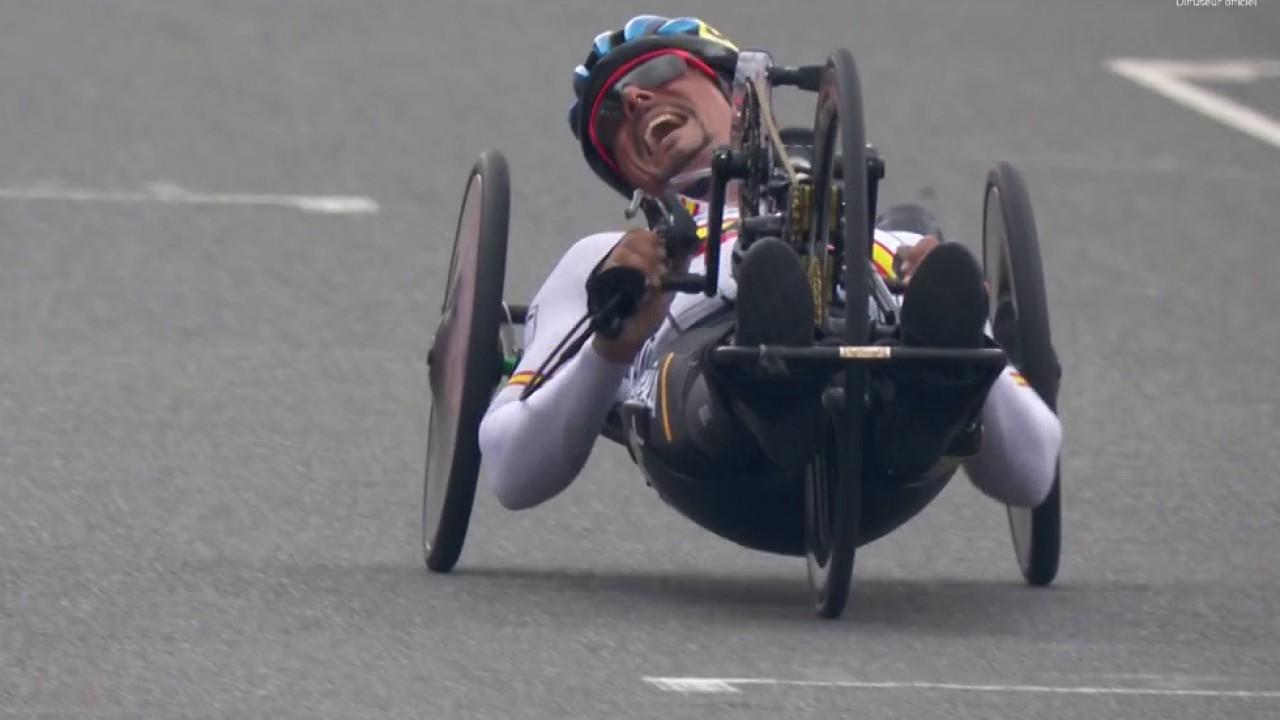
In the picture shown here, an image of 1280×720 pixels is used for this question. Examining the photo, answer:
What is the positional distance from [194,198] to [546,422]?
234 inches

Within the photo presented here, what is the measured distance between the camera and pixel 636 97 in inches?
248

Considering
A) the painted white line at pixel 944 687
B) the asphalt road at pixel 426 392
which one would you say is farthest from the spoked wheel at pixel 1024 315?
the painted white line at pixel 944 687

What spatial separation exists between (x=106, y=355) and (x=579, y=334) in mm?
3276

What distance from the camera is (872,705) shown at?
527 centimetres

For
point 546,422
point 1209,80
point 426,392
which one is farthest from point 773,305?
point 1209,80

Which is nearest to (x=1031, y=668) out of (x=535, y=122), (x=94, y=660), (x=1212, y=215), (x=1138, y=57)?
(x=94, y=660)

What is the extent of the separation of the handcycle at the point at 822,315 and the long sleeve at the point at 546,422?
2.4 inches

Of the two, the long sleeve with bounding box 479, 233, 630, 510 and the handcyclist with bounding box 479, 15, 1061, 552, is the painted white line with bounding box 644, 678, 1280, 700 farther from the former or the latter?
the long sleeve with bounding box 479, 233, 630, 510

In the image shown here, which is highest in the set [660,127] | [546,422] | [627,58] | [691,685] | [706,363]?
[627,58]

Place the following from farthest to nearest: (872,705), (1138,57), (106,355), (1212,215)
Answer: (1138,57) < (1212,215) < (106,355) < (872,705)

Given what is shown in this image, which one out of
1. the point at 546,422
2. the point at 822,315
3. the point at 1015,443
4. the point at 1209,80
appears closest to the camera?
the point at 822,315

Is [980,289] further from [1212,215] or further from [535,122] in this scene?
[535,122]

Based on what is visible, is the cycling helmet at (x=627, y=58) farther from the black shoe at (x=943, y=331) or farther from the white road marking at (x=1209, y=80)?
the white road marking at (x=1209, y=80)

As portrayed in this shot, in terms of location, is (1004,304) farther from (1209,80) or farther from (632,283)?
(1209,80)
